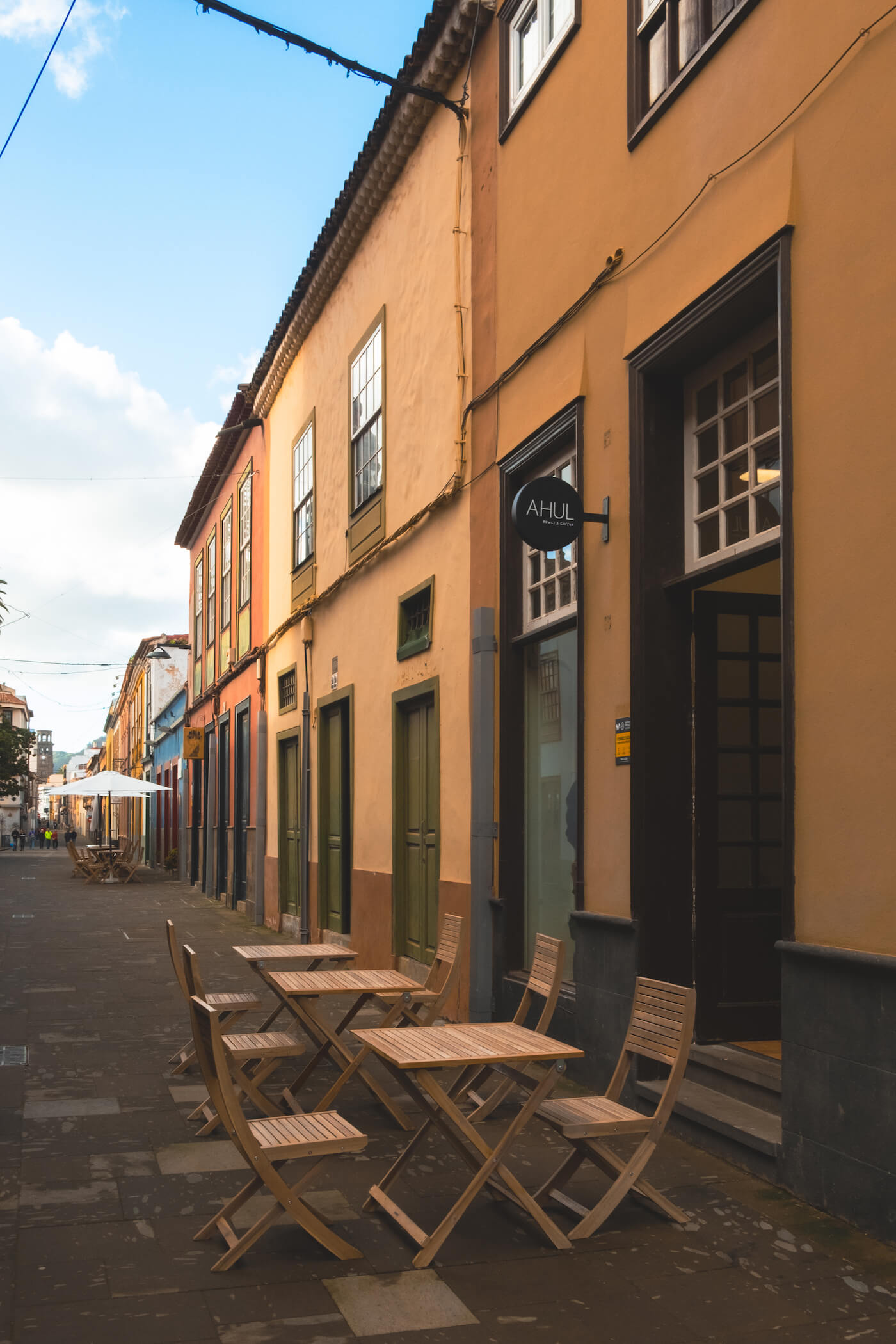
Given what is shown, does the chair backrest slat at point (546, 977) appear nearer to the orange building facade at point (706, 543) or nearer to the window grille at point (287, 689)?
the orange building facade at point (706, 543)

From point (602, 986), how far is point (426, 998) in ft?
3.07

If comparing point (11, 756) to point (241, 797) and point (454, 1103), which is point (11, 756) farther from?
Result: point (454, 1103)

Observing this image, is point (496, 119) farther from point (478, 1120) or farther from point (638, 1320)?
point (638, 1320)

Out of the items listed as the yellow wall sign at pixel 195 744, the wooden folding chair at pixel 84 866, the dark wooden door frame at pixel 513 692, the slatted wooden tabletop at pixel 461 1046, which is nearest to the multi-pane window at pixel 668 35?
the dark wooden door frame at pixel 513 692

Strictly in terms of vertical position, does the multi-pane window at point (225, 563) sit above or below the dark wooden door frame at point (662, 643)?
above

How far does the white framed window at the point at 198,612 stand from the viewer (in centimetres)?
2600

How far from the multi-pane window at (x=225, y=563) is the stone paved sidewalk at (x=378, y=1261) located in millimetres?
16239

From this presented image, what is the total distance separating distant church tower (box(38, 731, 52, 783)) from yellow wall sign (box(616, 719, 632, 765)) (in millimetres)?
147823

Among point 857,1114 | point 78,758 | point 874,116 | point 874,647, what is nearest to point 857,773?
point 874,647

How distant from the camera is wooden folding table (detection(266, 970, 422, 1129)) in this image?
19.8 feet

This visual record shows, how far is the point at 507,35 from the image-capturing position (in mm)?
8781

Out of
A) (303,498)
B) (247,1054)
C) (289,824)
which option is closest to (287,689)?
(289,824)

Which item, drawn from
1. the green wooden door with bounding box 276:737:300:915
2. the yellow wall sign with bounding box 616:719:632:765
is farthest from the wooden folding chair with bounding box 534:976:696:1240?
the green wooden door with bounding box 276:737:300:915

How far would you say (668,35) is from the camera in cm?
649
